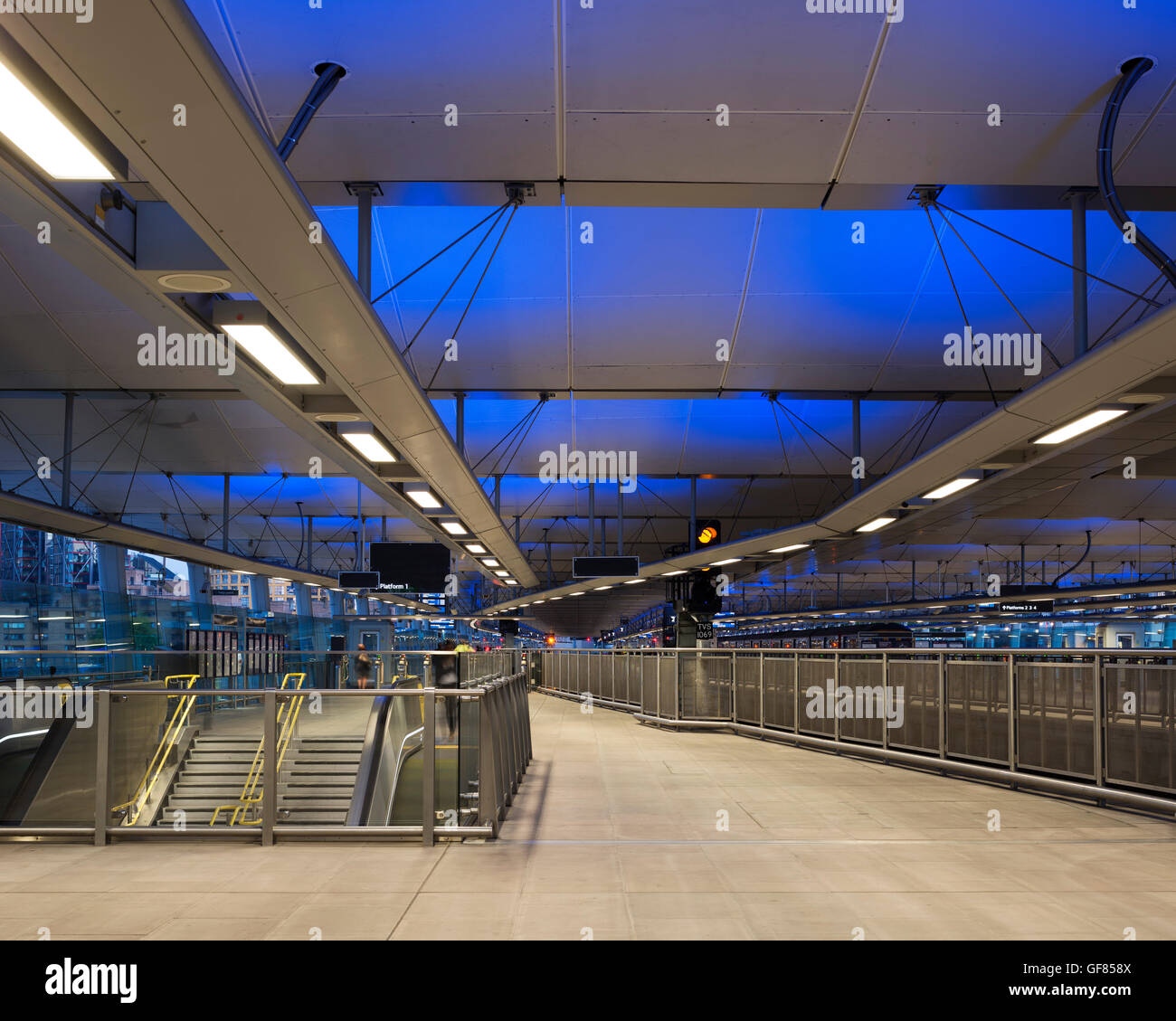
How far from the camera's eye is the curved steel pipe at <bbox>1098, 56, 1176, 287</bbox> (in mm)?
6750

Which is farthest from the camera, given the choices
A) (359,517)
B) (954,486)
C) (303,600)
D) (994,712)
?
(303,600)

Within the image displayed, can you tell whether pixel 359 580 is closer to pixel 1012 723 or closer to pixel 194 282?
pixel 1012 723

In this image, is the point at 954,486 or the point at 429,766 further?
the point at 954,486

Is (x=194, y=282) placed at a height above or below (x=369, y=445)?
above

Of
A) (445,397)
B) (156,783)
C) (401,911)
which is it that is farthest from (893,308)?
(156,783)

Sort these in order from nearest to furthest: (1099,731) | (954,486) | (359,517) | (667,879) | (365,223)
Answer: (667,879) < (365,223) < (1099,731) < (954,486) < (359,517)

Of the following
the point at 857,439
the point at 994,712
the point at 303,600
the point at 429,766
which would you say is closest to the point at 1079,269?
the point at 857,439

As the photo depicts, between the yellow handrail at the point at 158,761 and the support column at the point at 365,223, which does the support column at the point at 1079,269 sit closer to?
the support column at the point at 365,223

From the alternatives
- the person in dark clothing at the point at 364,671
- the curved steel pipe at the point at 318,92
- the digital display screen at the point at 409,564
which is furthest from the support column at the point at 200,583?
the curved steel pipe at the point at 318,92

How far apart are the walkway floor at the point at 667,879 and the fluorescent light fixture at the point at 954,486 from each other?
3.70 m

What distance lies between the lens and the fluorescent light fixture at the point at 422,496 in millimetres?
12500

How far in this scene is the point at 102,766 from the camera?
307 inches

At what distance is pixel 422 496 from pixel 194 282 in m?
7.47

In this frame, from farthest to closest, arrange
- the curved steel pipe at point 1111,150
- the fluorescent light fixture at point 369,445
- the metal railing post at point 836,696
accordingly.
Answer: the metal railing post at point 836,696 → the fluorescent light fixture at point 369,445 → the curved steel pipe at point 1111,150
